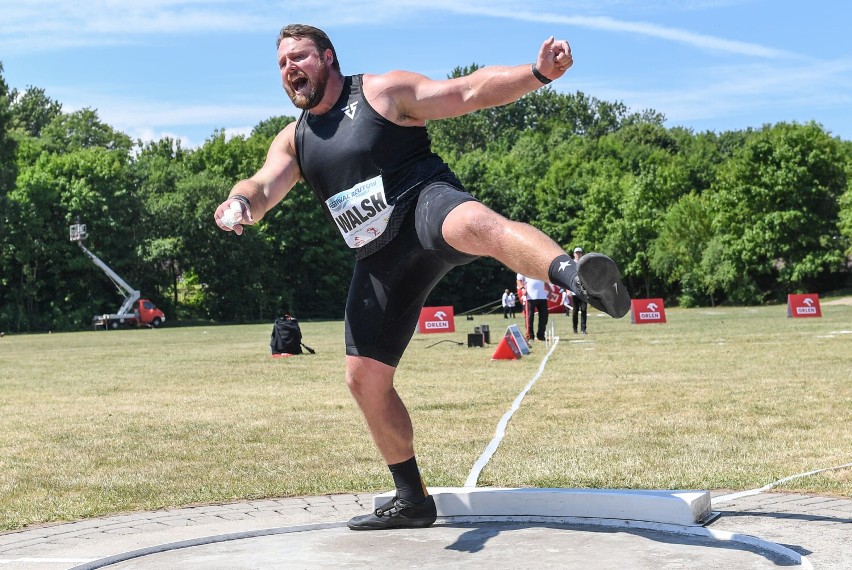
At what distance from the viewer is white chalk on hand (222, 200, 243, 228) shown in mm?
4734

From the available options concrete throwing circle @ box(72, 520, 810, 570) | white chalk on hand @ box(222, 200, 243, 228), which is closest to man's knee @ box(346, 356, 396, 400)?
concrete throwing circle @ box(72, 520, 810, 570)

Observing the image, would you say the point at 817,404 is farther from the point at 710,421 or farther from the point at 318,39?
the point at 318,39

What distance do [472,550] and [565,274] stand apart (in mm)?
1416

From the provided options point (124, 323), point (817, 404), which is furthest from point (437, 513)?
point (124, 323)

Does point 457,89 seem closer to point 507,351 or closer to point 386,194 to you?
point 386,194

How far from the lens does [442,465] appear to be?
24.3 ft

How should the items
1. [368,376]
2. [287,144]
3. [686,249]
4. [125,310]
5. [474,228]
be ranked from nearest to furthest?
[474,228], [368,376], [287,144], [125,310], [686,249]

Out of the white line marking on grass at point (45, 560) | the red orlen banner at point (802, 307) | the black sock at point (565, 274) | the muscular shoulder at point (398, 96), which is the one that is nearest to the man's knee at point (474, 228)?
the black sock at point (565, 274)

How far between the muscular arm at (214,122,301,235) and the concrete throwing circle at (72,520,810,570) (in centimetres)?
144

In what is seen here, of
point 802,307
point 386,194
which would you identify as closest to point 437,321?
point 802,307

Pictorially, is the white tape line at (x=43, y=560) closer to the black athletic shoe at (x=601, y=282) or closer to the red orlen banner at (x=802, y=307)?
the black athletic shoe at (x=601, y=282)

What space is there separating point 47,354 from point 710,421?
67.9 feet

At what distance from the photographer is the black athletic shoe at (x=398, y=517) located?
17.3 ft

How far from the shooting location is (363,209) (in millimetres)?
4984
